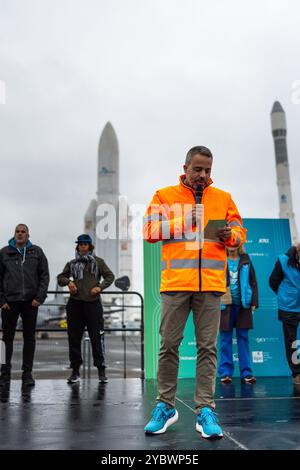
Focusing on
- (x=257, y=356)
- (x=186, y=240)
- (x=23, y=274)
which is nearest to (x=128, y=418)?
(x=186, y=240)

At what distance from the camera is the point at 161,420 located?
2.69 metres

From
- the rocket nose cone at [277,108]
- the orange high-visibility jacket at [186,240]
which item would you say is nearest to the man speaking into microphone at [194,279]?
the orange high-visibility jacket at [186,240]

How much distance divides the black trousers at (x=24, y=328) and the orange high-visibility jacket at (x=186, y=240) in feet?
9.48

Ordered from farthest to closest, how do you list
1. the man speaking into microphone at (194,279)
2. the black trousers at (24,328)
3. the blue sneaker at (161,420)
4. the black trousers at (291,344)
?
the black trousers at (291,344) < the black trousers at (24,328) < the man speaking into microphone at (194,279) < the blue sneaker at (161,420)

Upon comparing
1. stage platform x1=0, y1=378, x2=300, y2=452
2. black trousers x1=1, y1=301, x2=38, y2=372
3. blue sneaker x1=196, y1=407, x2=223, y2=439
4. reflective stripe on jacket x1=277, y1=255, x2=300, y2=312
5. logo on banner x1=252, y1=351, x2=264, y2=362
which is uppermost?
reflective stripe on jacket x1=277, y1=255, x2=300, y2=312

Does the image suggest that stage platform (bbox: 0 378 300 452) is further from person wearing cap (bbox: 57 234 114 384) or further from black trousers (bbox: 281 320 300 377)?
person wearing cap (bbox: 57 234 114 384)

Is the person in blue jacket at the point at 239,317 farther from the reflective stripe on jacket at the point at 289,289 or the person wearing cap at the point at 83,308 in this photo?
the person wearing cap at the point at 83,308

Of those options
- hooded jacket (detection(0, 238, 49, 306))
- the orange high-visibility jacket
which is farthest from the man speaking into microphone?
hooded jacket (detection(0, 238, 49, 306))

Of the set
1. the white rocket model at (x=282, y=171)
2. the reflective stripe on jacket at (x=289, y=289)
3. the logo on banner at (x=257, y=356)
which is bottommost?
the logo on banner at (x=257, y=356)

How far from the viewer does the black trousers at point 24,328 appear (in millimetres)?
5172

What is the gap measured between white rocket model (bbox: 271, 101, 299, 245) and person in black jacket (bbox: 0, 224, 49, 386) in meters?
32.7

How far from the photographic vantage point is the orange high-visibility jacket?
2762mm
